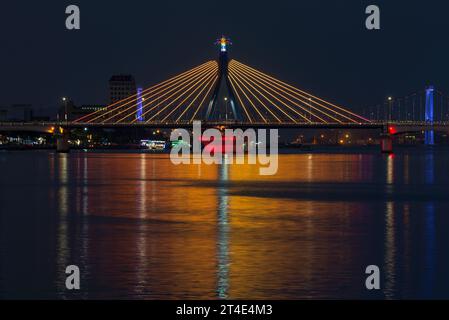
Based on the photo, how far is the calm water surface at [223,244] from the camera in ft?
53.1

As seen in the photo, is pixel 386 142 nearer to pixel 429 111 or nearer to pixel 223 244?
pixel 429 111

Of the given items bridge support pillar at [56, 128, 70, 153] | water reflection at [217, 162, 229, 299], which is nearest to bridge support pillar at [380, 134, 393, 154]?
bridge support pillar at [56, 128, 70, 153]

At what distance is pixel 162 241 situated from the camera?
2206 centimetres

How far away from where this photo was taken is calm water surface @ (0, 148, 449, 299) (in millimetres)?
16172

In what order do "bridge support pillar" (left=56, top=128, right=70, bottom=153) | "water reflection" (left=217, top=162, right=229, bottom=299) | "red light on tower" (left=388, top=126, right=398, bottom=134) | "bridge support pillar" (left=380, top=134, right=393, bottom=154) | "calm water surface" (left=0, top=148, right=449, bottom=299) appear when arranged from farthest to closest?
"bridge support pillar" (left=56, top=128, right=70, bottom=153) → "bridge support pillar" (left=380, top=134, right=393, bottom=154) → "red light on tower" (left=388, top=126, right=398, bottom=134) → "calm water surface" (left=0, top=148, right=449, bottom=299) → "water reflection" (left=217, top=162, right=229, bottom=299)

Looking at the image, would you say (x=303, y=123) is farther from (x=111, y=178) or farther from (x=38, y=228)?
(x=38, y=228)

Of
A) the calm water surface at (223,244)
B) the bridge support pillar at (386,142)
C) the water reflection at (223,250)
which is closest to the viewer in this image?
the water reflection at (223,250)

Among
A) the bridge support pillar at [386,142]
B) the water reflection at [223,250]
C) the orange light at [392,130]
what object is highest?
the orange light at [392,130]

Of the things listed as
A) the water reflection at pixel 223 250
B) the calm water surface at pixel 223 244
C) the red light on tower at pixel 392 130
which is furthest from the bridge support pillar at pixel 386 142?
the water reflection at pixel 223 250

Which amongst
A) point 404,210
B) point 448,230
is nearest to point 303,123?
point 404,210

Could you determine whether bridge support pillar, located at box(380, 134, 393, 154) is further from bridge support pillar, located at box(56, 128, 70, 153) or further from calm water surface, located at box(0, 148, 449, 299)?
calm water surface, located at box(0, 148, 449, 299)

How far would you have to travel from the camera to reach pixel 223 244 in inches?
843

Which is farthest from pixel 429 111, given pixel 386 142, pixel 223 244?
pixel 223 244

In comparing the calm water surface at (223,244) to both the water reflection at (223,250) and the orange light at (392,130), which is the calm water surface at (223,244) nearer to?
the water reflection at (223,250)
